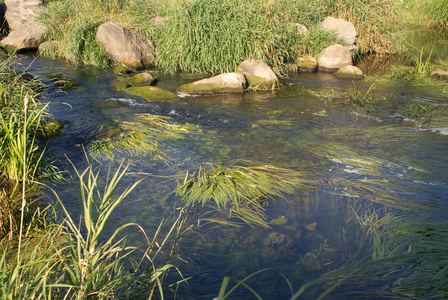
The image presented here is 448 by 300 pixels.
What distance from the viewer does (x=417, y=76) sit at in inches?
349

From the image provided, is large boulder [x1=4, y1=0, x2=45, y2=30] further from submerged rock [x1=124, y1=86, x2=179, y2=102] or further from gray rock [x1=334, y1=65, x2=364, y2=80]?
gray rock [x1=334, y1=65, x2=364, y2=80]

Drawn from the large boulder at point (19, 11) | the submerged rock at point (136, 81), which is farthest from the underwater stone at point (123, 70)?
the large boulder at point (19, 11)

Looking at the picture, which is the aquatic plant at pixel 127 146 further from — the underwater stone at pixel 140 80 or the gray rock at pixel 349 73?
the gray rock at pixel 349 73

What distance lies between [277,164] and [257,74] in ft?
15.9

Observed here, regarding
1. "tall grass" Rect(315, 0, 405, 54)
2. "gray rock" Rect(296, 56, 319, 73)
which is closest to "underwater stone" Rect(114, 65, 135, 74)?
"gray rock" Rect(296, 56, 319, 73)

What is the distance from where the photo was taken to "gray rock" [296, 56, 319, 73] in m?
10.2

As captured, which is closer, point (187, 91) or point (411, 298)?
point (411, 298)

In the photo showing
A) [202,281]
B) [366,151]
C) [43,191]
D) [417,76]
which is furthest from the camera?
[417,76]

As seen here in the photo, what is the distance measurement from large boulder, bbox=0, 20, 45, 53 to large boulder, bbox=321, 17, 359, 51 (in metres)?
9.50

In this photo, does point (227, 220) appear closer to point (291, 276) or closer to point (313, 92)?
point (291, 276)

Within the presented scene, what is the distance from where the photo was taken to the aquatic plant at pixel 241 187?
3.34 meters

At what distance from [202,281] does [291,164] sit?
86.7 inches

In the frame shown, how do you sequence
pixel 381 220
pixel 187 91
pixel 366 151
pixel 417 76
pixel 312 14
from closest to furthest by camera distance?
pixel 381 220 < pixel 366 151 < pixel 187 91 < pixel 417 76 < pixel 312 14

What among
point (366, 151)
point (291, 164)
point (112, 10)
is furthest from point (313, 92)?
point (112, 10)
